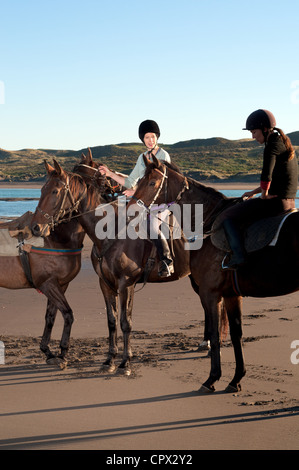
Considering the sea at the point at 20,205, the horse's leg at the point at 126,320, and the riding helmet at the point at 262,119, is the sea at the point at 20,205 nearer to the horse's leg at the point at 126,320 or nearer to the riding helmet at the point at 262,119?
the horse's leg at the point at 126,320

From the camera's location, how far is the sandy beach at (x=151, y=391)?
4750 millimetres

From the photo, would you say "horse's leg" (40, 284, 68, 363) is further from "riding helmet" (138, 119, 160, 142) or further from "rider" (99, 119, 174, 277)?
"riding helmet" (138, 119, 160, 142)

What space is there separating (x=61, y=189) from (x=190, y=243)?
72.9 inches

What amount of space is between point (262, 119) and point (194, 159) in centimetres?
10045

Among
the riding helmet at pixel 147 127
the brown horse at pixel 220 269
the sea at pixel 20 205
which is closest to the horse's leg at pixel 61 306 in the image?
the brown horse at pixel 220 269

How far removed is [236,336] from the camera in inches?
240

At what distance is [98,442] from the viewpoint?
4.66 metres

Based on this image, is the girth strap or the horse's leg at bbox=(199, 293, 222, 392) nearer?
the horse's leg at bbox=(199, 293, 222, 392)

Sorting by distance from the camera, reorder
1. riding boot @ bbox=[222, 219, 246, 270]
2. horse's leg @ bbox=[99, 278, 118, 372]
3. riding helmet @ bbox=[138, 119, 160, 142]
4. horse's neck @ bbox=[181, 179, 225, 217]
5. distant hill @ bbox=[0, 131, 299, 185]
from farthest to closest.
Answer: distant hill @ bbox=[0, 131, 299, 185], riding helmet @ bbox=[138, 119, 160, 142], horse's leg @ bbox=[99, 278, 118, 372], horse's neck @ bbox=[181, 179, 225, 217], riding boot @ bbox=[222, 219, 246, 270]

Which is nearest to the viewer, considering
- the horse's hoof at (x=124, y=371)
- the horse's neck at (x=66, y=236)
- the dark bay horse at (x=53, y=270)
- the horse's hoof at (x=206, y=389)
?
the horse's hoof at (x=206, y=389)

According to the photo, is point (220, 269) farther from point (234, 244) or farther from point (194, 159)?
point (194, 159)

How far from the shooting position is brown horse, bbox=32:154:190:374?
6.77 meters

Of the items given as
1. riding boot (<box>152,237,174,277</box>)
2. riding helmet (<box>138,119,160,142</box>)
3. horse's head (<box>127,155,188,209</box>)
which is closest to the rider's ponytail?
horse's head (<box>127,155,188,209</box>)
